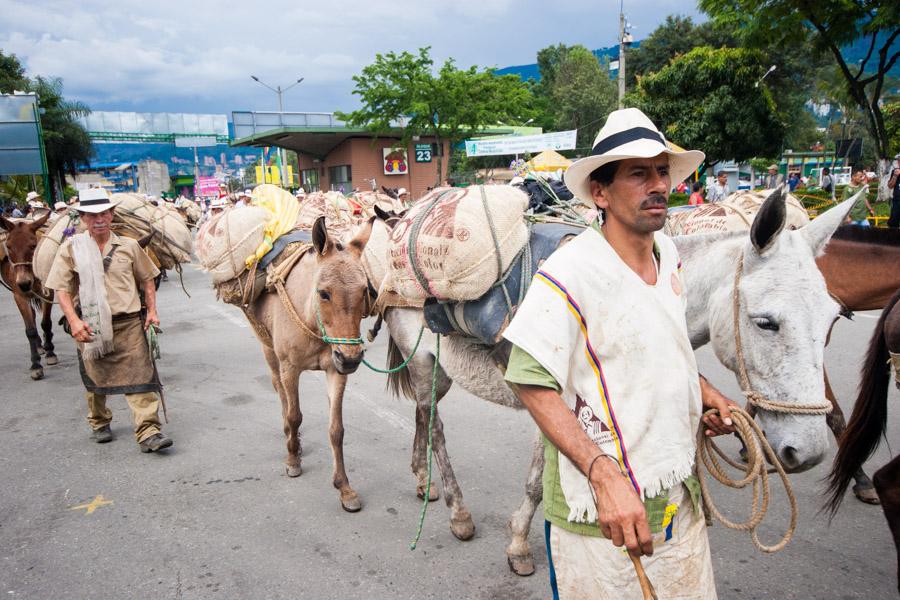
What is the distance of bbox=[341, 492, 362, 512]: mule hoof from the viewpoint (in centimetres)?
396

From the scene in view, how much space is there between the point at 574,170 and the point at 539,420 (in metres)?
0.75

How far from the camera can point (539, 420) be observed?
5.28 ft

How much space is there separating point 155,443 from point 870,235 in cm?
555

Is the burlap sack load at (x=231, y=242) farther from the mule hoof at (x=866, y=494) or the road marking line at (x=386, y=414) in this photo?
the mule hoof at (x=866, y=494)

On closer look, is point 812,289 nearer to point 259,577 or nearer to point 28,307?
point 259,577

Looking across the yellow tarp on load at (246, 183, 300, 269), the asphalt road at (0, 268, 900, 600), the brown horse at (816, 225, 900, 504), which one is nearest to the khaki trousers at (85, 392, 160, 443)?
the asphalt road at (0, 268, 900, 600)

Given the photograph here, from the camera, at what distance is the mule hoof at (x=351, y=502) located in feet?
13.0

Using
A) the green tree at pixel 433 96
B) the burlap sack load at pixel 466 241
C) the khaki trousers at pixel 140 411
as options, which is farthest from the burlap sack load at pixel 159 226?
the green tree at pixel 433 96

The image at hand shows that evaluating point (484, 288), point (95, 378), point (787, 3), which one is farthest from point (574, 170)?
point (787, 3)

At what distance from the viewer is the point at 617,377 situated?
1646 millimetres

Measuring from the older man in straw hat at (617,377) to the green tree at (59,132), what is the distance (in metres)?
44.8

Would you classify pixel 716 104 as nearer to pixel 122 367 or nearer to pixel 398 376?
pixel 398 376

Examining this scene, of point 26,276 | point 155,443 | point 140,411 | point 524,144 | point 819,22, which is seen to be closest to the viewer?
point 155,443

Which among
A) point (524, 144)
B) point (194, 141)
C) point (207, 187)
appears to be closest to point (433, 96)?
point (524, 144)
